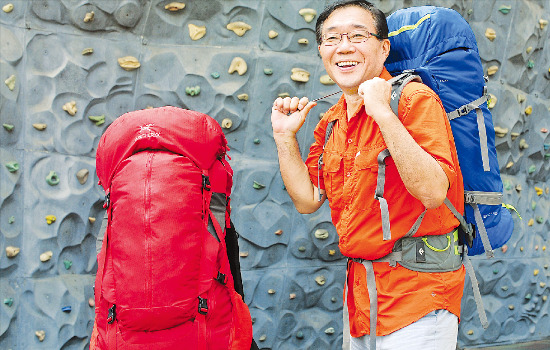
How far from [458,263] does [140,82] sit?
2.04 metres

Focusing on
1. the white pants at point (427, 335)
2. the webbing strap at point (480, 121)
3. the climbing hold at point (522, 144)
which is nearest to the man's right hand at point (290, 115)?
the webbing strap at point (480, 121)

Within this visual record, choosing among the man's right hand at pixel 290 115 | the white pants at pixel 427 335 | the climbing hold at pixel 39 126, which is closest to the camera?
the white pants at pixel 427 335

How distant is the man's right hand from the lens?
2.24 metres

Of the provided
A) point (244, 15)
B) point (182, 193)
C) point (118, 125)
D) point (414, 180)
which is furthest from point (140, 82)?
point (414, 180)

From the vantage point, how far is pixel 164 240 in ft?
6.75

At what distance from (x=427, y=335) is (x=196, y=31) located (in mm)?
2198

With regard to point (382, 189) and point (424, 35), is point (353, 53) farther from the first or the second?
point (382, 189)

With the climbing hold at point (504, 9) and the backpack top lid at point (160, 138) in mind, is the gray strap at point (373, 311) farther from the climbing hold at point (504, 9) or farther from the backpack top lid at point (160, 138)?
the climbing hold at point (504, 9)

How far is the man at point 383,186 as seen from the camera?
1.79m

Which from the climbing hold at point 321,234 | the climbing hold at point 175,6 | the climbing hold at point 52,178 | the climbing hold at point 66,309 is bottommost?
the climbing hold at point 66,309

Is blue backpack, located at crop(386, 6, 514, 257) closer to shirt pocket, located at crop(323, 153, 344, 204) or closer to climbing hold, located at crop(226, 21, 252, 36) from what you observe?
shirt pocket, located at crop(323, 153, 344, 204)

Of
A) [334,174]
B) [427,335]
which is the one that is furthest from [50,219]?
[427,335]

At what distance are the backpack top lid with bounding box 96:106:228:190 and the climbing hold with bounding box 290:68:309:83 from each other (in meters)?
1.47

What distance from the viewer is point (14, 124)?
3.10m
